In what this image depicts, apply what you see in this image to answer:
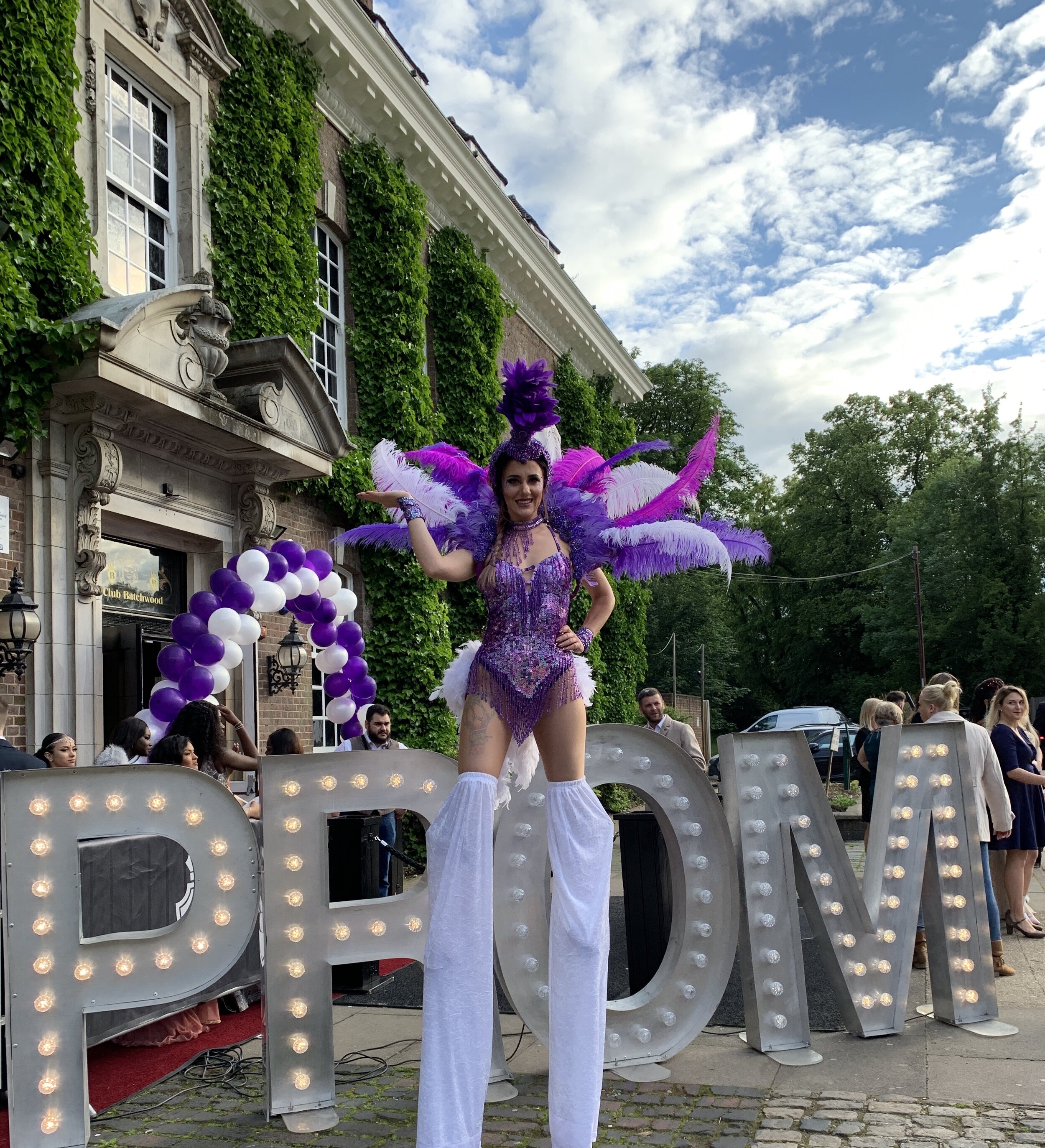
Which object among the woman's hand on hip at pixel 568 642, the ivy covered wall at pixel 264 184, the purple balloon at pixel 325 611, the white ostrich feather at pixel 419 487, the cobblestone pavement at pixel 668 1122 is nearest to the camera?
the cobblestone pavement at pixel 668 1122

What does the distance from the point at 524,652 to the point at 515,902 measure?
1.28 meters

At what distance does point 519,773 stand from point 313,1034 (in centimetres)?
129

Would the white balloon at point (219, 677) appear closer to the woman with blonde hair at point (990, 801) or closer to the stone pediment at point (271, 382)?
the stone pediment at point (271, 382)

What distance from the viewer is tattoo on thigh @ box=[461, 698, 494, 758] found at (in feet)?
11.4

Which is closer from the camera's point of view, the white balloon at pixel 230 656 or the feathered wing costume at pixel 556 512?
the feathered wing costume at pixel 556 512

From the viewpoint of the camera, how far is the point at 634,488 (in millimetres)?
4109

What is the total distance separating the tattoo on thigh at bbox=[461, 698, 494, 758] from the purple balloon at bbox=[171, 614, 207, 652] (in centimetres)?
480

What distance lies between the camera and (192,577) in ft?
33.7

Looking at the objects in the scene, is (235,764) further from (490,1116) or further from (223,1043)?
(490,1116)

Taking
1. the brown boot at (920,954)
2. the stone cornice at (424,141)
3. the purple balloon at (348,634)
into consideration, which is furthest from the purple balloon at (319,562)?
the stone cornice at (424,141)

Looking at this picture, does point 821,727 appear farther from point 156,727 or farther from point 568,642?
point 568,642

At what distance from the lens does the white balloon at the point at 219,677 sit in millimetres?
7762

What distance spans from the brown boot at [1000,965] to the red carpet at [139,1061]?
411 cm

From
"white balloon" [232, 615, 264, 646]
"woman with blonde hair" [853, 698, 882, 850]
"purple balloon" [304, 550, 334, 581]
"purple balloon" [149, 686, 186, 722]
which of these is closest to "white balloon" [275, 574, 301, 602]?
"purple balloon" [304, 550, 334, 581]
